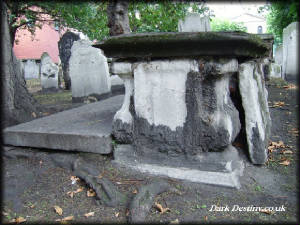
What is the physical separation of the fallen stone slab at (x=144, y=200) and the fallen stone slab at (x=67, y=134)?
2.12 feet

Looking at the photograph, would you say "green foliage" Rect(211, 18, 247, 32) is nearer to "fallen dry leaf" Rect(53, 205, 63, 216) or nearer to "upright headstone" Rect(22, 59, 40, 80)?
"upright headstone" Rect(22, 59, 40, 80)

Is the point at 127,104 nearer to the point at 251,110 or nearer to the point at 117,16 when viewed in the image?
the point at 251,110

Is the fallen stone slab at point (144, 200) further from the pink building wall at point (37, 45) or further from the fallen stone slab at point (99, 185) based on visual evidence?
the pink building wall at point (37, 45)

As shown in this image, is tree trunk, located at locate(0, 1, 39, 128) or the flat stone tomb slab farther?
tree trunk, located at locate(0, 1, 39, 128)

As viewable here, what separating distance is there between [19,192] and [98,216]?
2.72 feet

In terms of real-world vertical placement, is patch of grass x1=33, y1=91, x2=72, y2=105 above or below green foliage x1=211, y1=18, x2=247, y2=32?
below

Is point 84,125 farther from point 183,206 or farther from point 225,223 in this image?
point 225,223

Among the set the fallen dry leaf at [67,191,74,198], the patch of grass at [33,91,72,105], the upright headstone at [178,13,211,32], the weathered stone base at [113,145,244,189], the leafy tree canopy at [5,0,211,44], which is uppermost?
the leafy tree canopy at [5,0,211,44]

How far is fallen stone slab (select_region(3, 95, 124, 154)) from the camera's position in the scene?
257 centimetres

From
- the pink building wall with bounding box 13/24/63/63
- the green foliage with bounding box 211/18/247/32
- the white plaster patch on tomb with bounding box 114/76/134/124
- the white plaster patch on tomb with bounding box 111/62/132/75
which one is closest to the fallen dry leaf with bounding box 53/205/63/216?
the white plaster patch on tomb with bounding box 114/76/134/124

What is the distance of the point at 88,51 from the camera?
21.8 feet

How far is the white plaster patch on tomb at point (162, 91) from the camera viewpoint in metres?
2.25

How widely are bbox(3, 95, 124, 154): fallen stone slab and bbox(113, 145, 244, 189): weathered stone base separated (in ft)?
0.89

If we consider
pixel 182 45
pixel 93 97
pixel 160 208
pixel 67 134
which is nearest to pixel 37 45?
pixel 93 97
